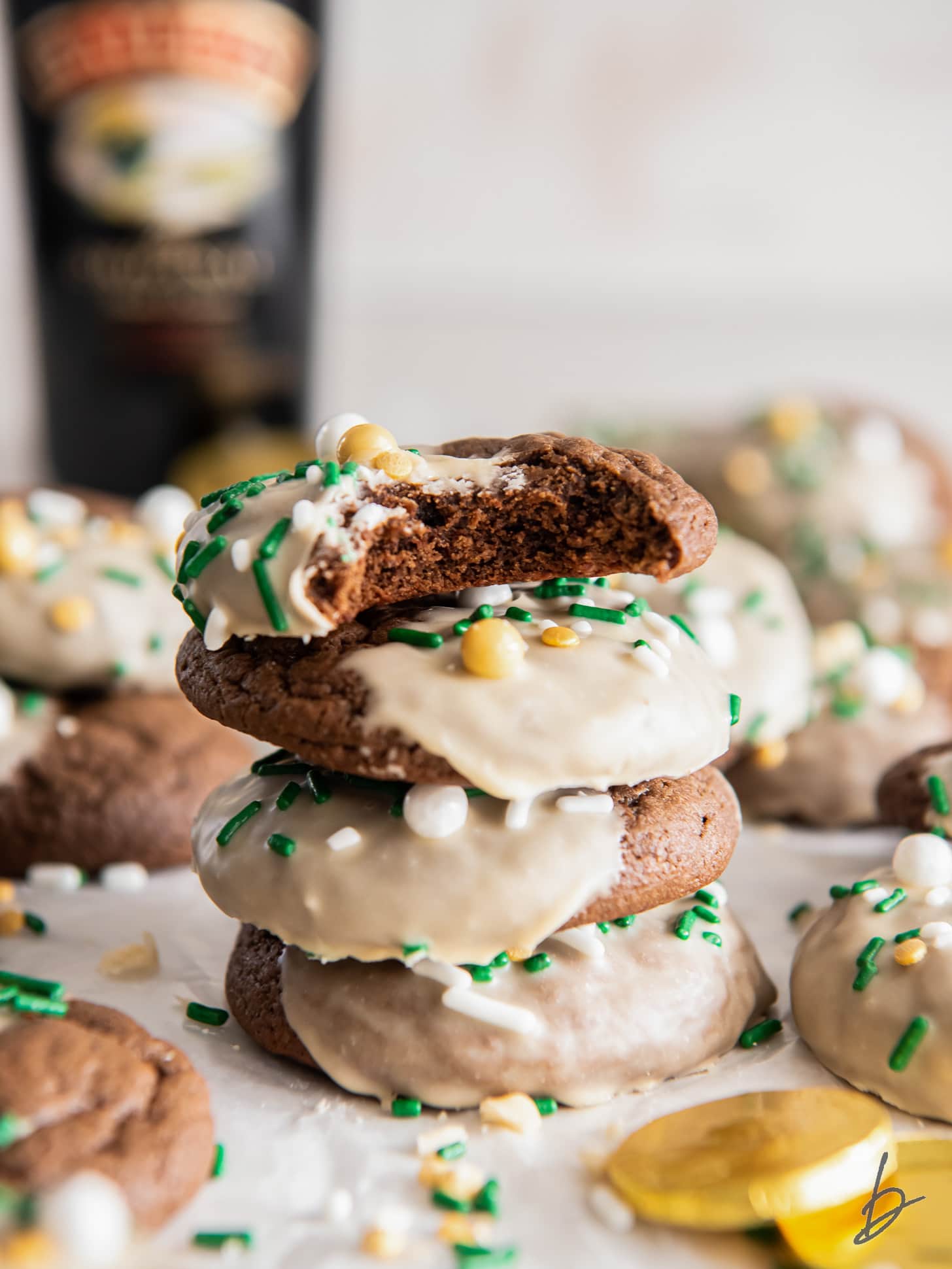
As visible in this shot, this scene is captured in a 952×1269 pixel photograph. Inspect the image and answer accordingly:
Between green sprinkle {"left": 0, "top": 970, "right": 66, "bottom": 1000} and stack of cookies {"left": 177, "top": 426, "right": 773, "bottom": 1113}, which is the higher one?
stack of cookies {"left": 177, "top": 426, "right": 773, "bottom": 1113}

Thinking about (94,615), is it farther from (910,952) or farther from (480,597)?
(910,952)

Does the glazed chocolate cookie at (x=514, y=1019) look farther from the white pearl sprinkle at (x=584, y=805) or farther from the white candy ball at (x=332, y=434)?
the white candy ball at (x=332, y=434)

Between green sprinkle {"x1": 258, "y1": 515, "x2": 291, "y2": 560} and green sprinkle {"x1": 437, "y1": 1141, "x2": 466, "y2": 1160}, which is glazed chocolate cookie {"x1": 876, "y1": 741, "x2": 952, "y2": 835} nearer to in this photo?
green sprinkle {"x1": 437, "y1": 1141, "x2": 466, "y2": 1160}

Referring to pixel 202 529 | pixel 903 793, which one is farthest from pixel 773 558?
pixel 202 529

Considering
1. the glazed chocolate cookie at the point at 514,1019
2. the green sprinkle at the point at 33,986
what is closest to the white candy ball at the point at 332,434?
the glazed chocolate cookie at the point at 514,1019

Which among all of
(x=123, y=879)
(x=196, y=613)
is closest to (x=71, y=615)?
(x=123, y=879)

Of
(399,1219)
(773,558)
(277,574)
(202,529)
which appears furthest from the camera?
(773,558)

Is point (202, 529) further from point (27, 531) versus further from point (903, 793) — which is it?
point (903, 793)

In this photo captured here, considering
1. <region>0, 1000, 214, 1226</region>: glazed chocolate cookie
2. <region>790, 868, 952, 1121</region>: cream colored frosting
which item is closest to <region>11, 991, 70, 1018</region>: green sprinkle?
<region>0, 1000, 214, 1226</region>: glazed chocolate cookie
